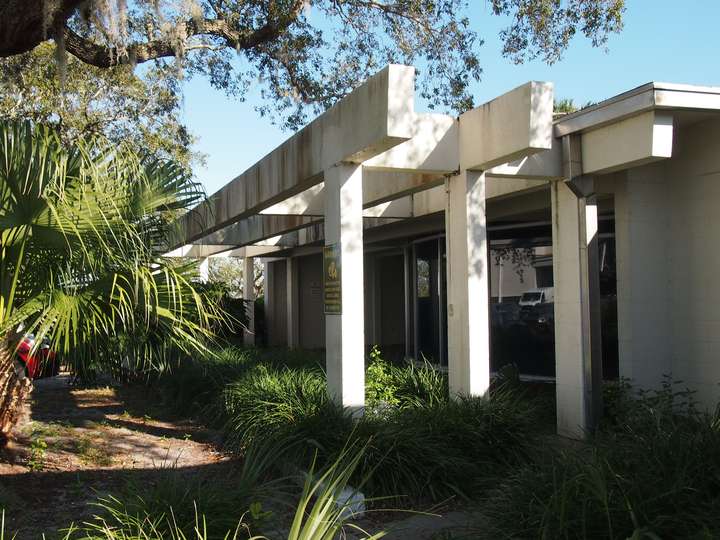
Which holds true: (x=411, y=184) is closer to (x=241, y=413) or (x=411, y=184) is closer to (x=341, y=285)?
(x=341, y=285)

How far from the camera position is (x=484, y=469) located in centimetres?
650

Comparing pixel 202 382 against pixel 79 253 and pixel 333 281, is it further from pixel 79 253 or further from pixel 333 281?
pixel 79 253

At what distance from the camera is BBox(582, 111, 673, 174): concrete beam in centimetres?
697

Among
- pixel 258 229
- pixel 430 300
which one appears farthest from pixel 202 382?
pixel 258 229

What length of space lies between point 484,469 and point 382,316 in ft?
49.7

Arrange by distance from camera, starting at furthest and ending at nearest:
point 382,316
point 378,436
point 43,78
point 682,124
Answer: point 382,316
point 43,78
point 682,124
point 378,436

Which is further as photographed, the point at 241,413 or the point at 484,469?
the point at 241,413

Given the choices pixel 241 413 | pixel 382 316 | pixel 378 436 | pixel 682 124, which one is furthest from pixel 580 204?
pixel 382 316

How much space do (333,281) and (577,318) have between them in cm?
275

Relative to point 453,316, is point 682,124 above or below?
above

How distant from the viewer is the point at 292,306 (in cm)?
2211

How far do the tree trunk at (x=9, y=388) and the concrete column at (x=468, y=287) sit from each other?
4279mm

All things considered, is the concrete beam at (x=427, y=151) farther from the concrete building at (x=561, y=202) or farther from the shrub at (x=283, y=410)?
the shrub at (x=283, y=410)

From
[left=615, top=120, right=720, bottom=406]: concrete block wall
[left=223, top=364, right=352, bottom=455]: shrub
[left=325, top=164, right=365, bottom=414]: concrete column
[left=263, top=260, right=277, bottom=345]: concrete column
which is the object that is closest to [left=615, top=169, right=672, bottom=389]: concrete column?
[left=615, top=120, right=720, bottom=406]: concrete block wall
